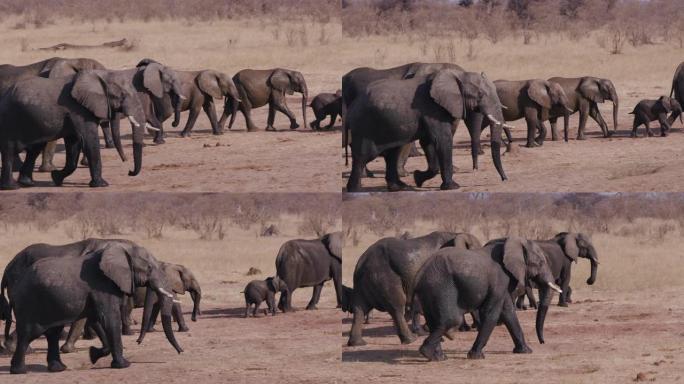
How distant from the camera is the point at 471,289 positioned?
1731 centimetres

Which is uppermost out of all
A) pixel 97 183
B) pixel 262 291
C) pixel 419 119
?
pixel 419 119

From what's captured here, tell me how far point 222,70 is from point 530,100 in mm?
10433

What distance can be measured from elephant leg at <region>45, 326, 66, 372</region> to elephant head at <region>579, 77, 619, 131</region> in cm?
1341

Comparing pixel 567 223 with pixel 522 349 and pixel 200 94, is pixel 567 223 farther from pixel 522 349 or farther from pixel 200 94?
pixel 522 349

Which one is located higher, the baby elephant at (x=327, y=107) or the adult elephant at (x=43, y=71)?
the adult elephant at (x=43, y=71)

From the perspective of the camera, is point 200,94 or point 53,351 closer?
point 53,351

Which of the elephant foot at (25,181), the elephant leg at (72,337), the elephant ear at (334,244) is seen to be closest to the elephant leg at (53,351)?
the elephant leg at (72,337)

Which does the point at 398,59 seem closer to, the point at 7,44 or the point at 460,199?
the point at 7,44

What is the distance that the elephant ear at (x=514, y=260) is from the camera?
1764cm

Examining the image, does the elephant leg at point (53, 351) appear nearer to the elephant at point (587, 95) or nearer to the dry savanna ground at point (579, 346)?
the dry savanna ground at point (579, 346)

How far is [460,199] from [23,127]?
33.5 metres

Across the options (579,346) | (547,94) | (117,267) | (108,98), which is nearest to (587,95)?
(547,94)

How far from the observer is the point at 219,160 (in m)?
24.0

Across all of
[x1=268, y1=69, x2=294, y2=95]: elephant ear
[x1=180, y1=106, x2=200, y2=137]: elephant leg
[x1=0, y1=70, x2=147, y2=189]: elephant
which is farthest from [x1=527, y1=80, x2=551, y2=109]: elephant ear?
[x1=0, y1=70, x2=147, y2=189]: elephant
